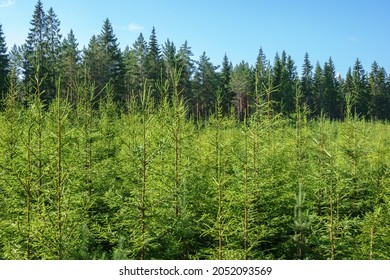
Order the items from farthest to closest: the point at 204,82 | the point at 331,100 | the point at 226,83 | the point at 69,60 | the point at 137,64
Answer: the point at 331,100 < the point at 226,83 < the point at 204,82 < the point at 137,64 < the point at 69,60

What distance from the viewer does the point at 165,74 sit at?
6106 cm

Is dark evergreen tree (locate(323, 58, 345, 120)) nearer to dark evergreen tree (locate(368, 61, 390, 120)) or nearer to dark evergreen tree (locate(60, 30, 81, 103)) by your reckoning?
dark evergreen tree (locate(368, 61, 390, 120))

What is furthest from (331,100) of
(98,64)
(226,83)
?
(98,64)

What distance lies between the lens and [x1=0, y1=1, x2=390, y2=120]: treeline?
45.4 meters

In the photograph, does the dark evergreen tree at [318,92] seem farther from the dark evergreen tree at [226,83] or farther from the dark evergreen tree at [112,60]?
the dark evergreen tree at [112,60]

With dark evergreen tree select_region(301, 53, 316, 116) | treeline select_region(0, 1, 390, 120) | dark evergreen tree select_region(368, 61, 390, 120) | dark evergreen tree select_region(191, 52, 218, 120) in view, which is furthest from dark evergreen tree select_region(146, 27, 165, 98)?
dark evergreen tree select_region(368, 61, 390, 120)

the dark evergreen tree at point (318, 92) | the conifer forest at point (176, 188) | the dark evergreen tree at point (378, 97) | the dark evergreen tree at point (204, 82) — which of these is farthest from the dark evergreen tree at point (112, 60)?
the dark evergreen tree at point (378, 97)

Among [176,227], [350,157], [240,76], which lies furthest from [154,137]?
[240,76]

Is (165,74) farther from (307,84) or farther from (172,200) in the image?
(172,200)

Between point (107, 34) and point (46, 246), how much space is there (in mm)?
54182

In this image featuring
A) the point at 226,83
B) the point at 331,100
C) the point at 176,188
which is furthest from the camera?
the point at 331,100

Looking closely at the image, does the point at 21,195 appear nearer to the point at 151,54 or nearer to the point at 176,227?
the point at 176,227

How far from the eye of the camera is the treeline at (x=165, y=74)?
149 feet

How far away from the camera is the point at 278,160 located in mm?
9773
